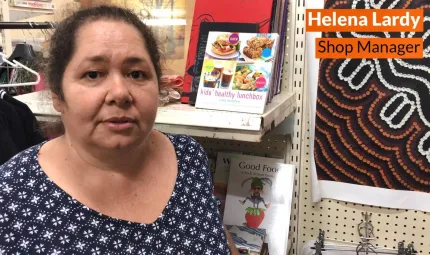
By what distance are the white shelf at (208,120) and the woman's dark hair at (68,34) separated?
3.4 inches

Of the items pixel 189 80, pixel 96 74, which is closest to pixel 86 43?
pixel 96 74

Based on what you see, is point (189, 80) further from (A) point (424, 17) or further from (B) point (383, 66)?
(A) point (424, 17)

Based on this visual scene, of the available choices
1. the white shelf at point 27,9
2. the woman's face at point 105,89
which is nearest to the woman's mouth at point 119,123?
the woman's face at point 105,89

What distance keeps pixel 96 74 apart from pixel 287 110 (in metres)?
0.61

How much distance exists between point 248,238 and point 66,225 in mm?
613

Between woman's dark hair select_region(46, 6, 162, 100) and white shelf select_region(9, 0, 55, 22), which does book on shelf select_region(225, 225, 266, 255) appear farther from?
white shelf select_region(9, 0, 55, 22)

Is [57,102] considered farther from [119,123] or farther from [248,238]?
[248,238]

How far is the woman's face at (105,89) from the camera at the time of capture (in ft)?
2.36

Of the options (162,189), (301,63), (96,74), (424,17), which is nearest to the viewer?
(96,74)

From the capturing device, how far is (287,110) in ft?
3.89

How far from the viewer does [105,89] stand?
2.36 ft

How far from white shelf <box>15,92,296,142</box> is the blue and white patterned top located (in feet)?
0.52

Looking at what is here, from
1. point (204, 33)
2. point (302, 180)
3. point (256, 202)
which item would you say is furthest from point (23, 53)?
point (302, 180)

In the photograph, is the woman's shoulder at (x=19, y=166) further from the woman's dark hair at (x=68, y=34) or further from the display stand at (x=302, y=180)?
the display stand at (x=302, y=180)
